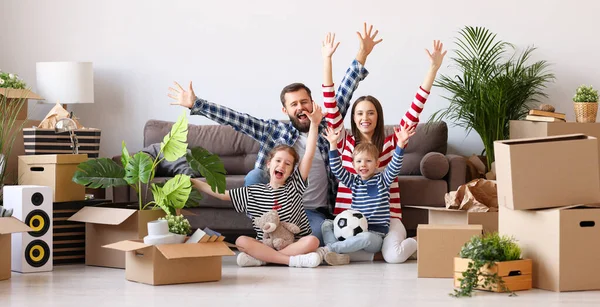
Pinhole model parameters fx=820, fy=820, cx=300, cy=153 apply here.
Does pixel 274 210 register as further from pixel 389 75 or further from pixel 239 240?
pixel 389 75

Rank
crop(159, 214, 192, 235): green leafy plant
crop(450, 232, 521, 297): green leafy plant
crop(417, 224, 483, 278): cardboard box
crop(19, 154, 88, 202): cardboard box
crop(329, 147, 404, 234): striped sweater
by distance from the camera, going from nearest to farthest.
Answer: crop(450, 232, 521, 297): green leafy plant → crop(159, 214, 192, 235): green leafy plant → crop(417, 224, 483, 278): cardboard box → crop(19, 154, 88, 202): cardboard box → crop(329, 147, 404, 234): striped sweater

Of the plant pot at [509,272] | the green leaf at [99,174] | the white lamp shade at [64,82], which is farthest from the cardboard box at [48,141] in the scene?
the plant pot at [509,272]

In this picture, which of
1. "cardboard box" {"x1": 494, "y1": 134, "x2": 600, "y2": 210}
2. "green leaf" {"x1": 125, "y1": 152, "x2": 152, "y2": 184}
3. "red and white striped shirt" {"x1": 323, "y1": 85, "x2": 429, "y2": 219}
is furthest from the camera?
"red and white striped shirt" {"x1": 323, "y1": 85, "x2": 429, "y2": 219}

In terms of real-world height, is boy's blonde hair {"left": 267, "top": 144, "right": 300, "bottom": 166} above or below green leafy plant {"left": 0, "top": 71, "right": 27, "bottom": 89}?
below

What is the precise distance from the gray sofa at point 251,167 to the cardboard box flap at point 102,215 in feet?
2.30

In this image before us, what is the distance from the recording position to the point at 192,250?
371cm

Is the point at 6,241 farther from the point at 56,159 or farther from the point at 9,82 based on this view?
the point at 9,82

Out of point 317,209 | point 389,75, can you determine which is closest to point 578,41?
point 389,75

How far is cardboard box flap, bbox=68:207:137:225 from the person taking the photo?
4238mm

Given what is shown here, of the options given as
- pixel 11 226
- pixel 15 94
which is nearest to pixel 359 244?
pixel 11 226

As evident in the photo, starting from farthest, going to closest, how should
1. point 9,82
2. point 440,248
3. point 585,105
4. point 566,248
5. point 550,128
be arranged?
point 9,82, point 585,105, point 550,128, point 440,248, point 566,248

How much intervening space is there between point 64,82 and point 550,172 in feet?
11.7

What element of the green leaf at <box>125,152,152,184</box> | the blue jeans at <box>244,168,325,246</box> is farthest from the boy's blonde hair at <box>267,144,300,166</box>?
the green leaf at <box>125,152,152,184</box>

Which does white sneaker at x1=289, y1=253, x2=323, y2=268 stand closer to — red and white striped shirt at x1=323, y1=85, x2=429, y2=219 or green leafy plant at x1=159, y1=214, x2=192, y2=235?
red and white striped shirt at x1=323, y1=85, x2=429, y2=219
